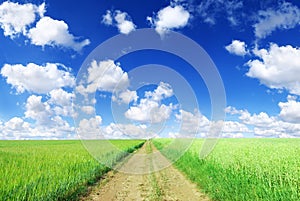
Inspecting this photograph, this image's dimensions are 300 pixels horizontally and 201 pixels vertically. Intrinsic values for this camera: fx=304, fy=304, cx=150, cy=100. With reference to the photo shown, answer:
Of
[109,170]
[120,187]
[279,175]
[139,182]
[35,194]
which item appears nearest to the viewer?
[35,194]

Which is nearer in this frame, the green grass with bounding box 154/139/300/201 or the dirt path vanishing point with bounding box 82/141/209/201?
the green grass with bounding box 154/139/300/201

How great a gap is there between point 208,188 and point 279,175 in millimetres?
3328

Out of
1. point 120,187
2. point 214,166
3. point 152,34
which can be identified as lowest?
point 120,187

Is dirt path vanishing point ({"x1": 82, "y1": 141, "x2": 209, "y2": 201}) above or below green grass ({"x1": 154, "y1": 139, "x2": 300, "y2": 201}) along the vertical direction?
below

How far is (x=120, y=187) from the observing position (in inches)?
542

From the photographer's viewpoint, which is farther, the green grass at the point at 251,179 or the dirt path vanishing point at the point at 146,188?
the dirt path vanishing point at the point at 146,188

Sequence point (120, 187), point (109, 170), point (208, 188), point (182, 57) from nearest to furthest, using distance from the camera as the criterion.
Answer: point (208, 188) → point (120, 187) → point (109, 170) → point (182, 57)

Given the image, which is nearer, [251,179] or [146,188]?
[251,179]

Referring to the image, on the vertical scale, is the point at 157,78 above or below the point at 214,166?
above

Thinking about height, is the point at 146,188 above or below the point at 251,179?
below

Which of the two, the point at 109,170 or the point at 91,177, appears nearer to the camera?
the point at 91,177

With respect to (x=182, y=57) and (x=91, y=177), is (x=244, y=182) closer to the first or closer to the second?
(x=91, y=177)

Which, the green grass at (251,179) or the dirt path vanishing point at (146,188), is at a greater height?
the green grass at (251,179)

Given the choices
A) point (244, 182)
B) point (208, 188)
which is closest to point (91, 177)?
point (208, 188)
